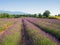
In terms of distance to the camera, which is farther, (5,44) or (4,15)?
(4,15)

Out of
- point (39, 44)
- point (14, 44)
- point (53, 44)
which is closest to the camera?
point (53, 44)

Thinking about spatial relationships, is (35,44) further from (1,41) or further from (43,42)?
(1,41)

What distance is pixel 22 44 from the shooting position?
11000mm

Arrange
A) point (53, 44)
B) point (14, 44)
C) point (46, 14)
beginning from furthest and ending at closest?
1. point (46, 14)
2. point (14, 44)
3. point (53, 44)

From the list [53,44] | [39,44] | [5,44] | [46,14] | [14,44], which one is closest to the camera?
[53,44]

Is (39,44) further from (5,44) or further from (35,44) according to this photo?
(5,44)

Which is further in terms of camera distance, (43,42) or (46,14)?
(46,14)

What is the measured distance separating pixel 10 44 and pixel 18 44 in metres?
0.78

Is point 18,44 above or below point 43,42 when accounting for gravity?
below

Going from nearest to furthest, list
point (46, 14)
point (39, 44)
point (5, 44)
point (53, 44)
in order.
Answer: point (53, 44) → point (39, 44) → point (5, 44) → point (46, 14)

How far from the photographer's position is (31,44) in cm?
806

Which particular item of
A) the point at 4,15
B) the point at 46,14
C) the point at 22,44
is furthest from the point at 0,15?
the point at 22,44

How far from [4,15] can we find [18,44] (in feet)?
300

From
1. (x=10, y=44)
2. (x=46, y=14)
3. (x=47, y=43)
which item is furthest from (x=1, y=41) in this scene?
(x=46, y=14)
